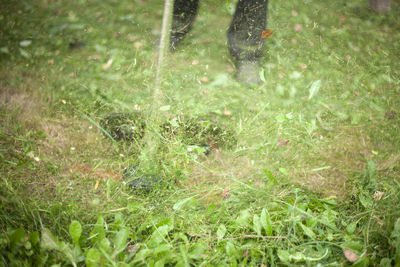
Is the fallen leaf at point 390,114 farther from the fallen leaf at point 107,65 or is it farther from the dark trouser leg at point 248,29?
the fallen leaf at point 107,65

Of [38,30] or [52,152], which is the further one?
[38,30]

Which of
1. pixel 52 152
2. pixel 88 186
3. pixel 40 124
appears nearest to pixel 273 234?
pixel 88 186

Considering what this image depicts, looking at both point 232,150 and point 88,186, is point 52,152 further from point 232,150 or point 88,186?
point 232,150

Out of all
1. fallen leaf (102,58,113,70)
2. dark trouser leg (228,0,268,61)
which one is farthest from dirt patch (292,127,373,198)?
fallen leaf (102,58,113,70)

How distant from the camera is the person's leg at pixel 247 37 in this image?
6.64 ft

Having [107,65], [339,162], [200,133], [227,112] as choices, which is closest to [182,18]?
[107,65]

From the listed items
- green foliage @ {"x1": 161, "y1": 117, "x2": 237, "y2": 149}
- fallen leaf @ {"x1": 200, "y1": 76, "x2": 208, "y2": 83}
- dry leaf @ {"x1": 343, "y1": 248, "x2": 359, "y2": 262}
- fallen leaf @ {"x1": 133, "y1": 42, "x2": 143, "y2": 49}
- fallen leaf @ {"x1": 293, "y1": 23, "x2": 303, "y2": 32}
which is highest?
fallen leaf @ {"x1": 293, "y1": 23, "x2": 303, "y2": 32}

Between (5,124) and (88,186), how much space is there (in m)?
0.72

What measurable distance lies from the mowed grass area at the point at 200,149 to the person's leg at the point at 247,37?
0.10 m

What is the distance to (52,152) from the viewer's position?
1.59 metres

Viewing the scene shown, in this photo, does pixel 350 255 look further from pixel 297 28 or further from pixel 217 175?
pixel 297 28

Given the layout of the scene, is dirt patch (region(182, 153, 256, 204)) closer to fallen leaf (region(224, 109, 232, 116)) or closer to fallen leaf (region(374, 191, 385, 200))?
fallen leaf (region(224, 109, 232, 116))

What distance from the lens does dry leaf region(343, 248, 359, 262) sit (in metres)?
1.08

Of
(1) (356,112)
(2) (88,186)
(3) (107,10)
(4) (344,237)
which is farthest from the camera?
(3) (107,10)
